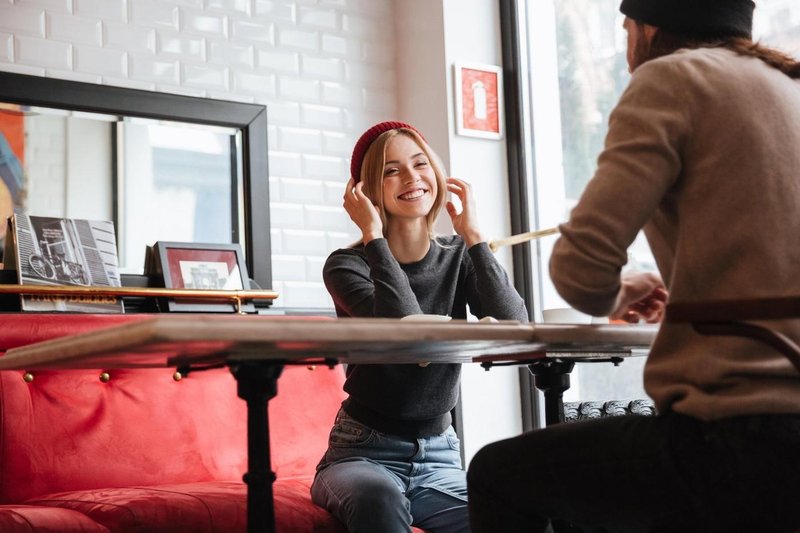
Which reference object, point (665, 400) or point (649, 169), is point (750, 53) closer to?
point (649, 169)

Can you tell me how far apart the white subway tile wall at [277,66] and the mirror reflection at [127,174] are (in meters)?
0.06

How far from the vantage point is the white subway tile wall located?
3213 millimetres

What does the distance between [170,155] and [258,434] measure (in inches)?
80.4

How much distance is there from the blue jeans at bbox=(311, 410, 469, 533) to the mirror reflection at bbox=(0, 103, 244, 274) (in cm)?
132

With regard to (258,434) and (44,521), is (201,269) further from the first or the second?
(258,434)

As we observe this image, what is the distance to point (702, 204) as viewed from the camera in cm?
128

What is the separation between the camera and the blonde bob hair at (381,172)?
2.46 metres

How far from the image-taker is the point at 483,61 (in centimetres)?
379

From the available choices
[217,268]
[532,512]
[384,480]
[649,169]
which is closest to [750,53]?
[649,169]

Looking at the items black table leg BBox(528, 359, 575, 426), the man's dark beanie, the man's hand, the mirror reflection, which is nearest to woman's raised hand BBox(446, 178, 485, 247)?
black table leg BBox(528, 359, 575, 426)

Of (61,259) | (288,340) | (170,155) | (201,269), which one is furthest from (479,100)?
(288,340)

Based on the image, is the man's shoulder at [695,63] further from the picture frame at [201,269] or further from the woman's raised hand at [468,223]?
the picture frame at [201,269]

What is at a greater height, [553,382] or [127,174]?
[127,174]

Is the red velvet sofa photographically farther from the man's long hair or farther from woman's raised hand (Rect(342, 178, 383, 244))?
the man's long hair
